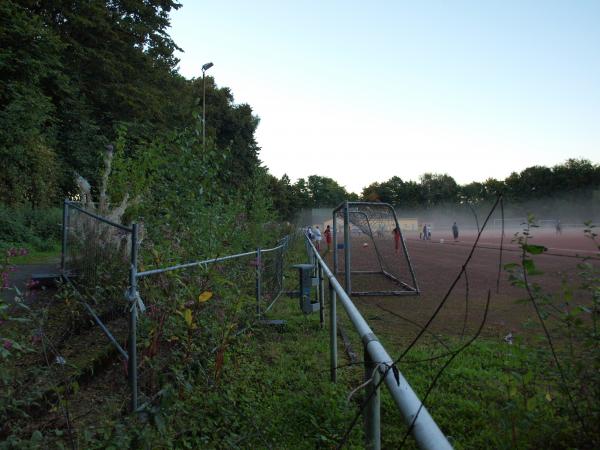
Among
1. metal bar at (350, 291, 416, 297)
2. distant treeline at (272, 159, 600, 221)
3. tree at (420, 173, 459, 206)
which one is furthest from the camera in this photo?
tree at (420, 173, 459, 206)

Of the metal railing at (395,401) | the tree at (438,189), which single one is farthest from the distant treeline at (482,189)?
the metal railing at (395,401)

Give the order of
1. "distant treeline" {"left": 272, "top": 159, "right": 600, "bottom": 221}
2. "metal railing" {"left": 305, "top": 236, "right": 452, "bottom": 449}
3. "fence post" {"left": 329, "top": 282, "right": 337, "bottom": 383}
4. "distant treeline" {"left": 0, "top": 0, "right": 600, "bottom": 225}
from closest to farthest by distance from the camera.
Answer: "metal railing" {"left": 305, "top": 236, "right": 452, "bottom": 449} < "fence post" {"left": 329, "top": 282, "right": 337, "bottom": 383} < "distant treeline" {"left": 0, "top": 0, "right": 600, "bottom": 225} < "distant treeline" {"left": 272, "top": 159, "right": 600, "bottom": 221}

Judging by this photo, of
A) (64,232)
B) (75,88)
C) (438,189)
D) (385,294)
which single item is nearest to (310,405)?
(64,232)

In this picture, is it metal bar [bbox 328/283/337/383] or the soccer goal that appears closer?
metal bar [bbox 328/283/337/383]

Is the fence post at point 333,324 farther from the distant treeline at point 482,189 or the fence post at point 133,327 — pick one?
the distant treeline at point 482,189

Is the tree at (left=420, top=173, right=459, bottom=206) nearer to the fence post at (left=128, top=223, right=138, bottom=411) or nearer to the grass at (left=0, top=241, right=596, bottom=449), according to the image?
the grass at (left=0, top=241, right=596, bottom=449)

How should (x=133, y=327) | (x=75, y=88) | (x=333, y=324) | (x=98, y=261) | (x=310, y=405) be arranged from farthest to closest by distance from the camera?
1. (x=75, y=88)
2. (x=98, y=261)
3. (x=333, y=324)
4. (x=310, y=405)
5. (x=133, y=327)

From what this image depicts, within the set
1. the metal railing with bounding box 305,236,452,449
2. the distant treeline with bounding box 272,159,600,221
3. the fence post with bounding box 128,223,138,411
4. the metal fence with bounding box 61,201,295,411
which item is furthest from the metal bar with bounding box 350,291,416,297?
the distant treeline with bounding box 272,159,600,221

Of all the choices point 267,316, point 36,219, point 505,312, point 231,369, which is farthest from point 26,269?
point 36,219

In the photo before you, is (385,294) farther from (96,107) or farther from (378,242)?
(96,107)

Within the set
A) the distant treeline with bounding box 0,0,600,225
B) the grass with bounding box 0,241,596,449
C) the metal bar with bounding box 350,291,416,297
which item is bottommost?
the metal bar with bounding box 350,291,416,297

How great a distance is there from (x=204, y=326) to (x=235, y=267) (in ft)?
6.70

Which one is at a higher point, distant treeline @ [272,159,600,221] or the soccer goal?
distant treeline @ [272,159,600,221]

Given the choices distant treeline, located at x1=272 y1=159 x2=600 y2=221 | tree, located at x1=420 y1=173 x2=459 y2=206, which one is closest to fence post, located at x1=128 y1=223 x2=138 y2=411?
distant treeline, located at x1=272 y1=159 x2=600 y2=221
